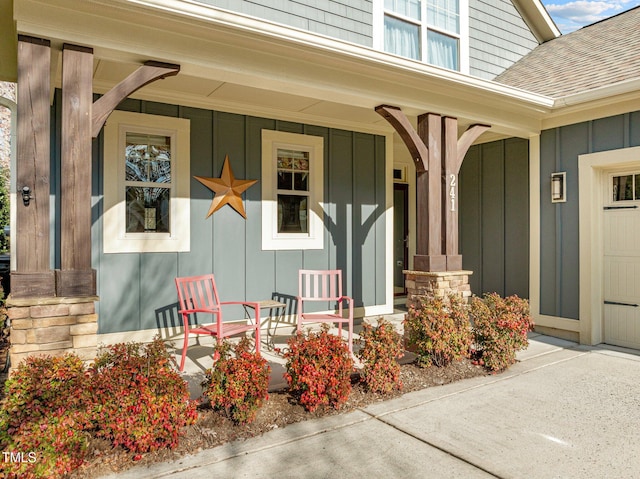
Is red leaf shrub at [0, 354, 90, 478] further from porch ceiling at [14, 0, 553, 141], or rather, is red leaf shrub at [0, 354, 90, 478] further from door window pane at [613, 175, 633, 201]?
door window pane at [613, 175, 633, 201]

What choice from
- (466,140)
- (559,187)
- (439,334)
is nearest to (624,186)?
(559,187)

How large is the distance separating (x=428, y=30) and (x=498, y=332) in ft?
13.6

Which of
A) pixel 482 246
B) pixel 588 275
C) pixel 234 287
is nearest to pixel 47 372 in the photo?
pixel 234 287

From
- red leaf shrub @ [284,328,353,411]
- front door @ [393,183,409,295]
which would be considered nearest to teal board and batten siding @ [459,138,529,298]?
front door @ [393,183,409,295]

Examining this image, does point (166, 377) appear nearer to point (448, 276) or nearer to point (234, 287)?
point (234, 287)

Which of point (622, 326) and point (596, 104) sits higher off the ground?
point (596, 104)

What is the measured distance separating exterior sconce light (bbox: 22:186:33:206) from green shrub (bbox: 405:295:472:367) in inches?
117

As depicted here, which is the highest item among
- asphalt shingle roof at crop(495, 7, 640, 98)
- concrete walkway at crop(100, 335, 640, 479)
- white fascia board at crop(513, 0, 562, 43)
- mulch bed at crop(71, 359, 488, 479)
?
white fascia board at crop(513, 0, 562, 43)

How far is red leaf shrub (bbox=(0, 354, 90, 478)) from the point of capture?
1.99m

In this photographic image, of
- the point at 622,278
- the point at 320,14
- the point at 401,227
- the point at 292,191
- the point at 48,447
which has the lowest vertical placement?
the point at 48,447

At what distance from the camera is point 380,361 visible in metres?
3.26

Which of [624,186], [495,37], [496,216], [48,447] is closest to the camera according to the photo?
[48,447]

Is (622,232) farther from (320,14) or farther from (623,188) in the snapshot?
(320,14)

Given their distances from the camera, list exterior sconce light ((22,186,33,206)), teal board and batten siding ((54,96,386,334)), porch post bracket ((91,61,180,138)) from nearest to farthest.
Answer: exterior sconce light ((22,186,33,206)) → porch post bracket ((91,61,180,138)) → teal board and batten siding ((54,96,386,334))
